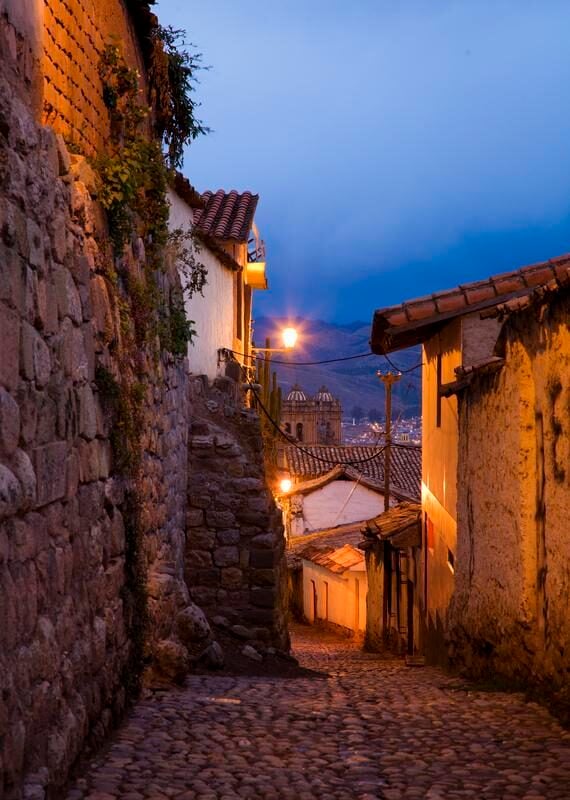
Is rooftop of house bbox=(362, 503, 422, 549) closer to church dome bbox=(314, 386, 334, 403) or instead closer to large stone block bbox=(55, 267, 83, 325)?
large stone block bbox=(55, 267, 83, 325)

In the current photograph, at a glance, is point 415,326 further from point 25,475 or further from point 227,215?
point 25,475

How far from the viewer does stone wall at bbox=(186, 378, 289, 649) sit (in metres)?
12.0

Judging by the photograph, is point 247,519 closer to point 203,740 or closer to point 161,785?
point 203,740

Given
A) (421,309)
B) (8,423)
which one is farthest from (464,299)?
(8,423)

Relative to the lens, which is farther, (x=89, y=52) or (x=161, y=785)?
(x=89, y=52)

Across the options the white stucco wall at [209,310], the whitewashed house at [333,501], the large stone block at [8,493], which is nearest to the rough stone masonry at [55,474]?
the large stone block at [8,493]

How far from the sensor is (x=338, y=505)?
4088 centimetres

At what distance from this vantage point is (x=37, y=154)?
14.9ft

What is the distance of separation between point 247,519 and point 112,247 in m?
6.21

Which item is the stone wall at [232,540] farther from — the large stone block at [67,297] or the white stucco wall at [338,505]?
the white stucco wall at [338,505]

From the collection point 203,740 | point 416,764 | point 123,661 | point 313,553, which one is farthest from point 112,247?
point 313,553

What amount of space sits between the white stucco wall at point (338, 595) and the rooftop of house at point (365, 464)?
27.2 feet

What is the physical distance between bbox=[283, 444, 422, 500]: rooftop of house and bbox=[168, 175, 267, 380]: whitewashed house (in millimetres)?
20440

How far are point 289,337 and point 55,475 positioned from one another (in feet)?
57.8
